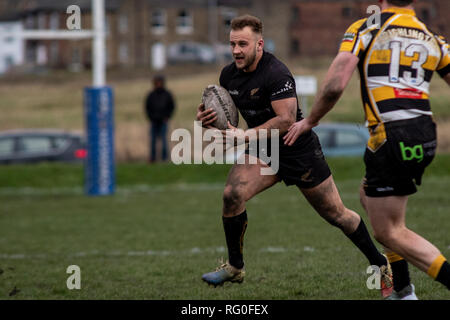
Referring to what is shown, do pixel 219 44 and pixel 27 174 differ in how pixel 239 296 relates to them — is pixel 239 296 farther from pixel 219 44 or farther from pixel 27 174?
pixel 219 44

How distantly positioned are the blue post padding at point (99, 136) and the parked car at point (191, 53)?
35200mm

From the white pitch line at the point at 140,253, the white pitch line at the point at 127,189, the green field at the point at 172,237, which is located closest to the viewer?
the green field at the point at 172,237

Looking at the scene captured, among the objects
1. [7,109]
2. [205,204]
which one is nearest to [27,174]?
[205,204]

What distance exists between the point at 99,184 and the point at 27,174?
3.40 m

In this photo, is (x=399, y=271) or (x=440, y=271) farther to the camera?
(x=399, y=271)

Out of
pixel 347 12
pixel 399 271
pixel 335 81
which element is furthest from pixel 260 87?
pixel 347 12

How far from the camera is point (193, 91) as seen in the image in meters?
43.5

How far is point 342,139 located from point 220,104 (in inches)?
525

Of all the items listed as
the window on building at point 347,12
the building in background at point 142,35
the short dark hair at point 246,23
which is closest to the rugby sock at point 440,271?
the short dark hair at point 246,23

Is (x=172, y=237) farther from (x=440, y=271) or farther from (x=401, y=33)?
(x=401, y=33)

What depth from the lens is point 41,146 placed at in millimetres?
20547

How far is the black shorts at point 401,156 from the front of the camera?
5.26 meters

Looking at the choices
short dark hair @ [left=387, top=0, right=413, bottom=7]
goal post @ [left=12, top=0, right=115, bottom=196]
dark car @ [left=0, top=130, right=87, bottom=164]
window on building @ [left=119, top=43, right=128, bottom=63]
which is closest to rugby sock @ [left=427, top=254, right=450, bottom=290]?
short dark hair @ [left=387, top=0, right=413, bottom=7]

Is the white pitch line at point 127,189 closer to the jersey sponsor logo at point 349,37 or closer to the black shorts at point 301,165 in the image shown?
the black shorts at point 301,165
